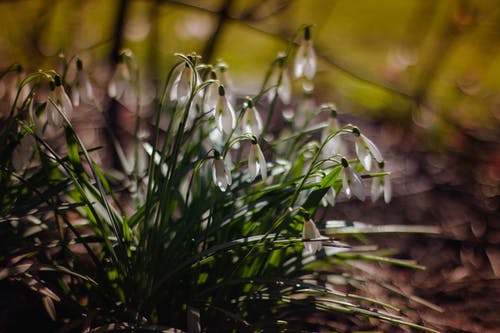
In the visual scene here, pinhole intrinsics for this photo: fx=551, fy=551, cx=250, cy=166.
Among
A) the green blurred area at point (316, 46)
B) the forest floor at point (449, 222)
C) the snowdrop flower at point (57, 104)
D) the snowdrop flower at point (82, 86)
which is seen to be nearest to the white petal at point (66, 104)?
the snowdrop flower at point (57, 104)

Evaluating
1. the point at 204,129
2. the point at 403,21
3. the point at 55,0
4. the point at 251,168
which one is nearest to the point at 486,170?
the point at 204,129

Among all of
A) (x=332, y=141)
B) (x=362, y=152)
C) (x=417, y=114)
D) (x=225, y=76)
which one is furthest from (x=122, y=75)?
(x=417, y=114)

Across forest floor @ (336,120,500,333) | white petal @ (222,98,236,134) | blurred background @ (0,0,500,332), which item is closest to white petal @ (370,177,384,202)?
white petal @ (222,98,236,134)

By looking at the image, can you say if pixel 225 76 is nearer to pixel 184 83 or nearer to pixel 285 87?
pixel 285 87

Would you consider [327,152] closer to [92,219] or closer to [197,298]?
[197,298]

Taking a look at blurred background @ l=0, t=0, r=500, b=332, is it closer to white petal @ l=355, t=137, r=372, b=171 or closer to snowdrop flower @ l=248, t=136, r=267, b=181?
snowdrop flower @ l=248, t=136, r=267, b=181

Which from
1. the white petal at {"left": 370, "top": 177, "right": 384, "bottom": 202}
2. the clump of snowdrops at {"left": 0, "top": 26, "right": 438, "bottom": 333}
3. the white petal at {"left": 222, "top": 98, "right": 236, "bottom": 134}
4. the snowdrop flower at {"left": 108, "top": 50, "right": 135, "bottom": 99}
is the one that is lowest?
the clump of snowdrops at {"left": 0, "top": 26, "right": 438, "bottom": 333}

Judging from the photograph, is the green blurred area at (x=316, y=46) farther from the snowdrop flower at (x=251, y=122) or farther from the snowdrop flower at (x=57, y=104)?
the snowdrop flower at (x=251, y=122)
